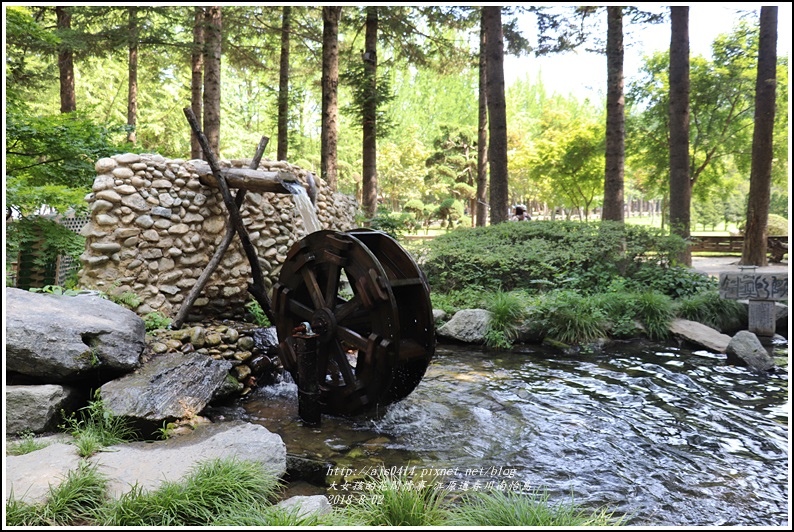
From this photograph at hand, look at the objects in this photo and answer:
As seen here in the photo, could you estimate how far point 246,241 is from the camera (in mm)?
6797

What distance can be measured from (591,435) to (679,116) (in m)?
8.48

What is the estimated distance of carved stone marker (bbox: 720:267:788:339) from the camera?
23.6 feet

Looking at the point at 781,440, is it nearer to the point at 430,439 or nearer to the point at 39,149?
the point at 430,439

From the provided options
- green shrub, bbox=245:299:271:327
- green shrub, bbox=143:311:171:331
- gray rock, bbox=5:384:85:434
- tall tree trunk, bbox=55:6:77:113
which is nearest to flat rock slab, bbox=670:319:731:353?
green shrub, bbox=245:299:271:327

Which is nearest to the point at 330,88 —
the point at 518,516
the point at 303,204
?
the point at 303,204

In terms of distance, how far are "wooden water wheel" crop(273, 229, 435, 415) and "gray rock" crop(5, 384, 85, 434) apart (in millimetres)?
1890

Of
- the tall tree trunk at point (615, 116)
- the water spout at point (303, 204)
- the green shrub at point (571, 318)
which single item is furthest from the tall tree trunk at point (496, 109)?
the water spout at point (303, 204)

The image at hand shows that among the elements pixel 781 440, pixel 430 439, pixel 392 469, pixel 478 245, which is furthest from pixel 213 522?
pixel 478 245

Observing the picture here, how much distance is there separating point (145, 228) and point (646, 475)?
5.77 metres

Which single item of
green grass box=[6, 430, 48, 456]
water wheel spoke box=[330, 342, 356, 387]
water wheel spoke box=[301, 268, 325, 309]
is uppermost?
water wheel spoke box=[301, 268, 325, 309]

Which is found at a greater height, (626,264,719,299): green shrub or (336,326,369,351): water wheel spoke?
(626,264,719,299): green shrub

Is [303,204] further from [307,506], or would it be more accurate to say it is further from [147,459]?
[307,506]

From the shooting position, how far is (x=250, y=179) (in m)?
6.43

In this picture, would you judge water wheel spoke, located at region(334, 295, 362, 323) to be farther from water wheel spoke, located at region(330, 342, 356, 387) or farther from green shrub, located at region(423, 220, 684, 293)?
green shrub, located at region(423, 220, 684, 293)
